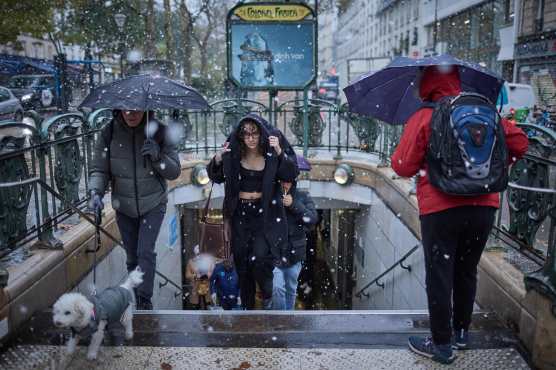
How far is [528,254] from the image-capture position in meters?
4.17

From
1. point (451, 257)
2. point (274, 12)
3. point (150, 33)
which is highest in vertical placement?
point (150, 33)

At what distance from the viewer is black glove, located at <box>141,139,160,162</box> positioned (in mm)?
3980

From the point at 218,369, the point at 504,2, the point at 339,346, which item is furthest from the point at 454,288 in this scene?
the point at 504,2

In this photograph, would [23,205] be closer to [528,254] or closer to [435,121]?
Answer: [435,121]

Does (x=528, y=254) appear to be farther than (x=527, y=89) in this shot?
No

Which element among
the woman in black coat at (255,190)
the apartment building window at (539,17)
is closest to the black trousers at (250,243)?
the woman in black coat at (255,190)

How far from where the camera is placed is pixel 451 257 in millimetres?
2998

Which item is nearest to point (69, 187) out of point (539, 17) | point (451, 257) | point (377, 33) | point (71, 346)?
point (71, 346)

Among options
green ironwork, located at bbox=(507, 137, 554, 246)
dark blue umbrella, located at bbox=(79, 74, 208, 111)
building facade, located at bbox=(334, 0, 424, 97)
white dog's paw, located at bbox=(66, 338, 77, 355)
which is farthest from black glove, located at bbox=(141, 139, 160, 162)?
building facade, located at bbox=(334, 0, 424, 97)

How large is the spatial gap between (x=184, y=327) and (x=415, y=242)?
12.2ft

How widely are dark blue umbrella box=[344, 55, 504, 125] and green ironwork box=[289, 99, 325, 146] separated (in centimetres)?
669

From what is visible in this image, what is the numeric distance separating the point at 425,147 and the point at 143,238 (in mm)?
2529

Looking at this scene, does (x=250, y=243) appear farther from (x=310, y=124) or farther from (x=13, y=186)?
(x=310, y=124)

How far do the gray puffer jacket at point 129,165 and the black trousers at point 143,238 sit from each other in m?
0.10
